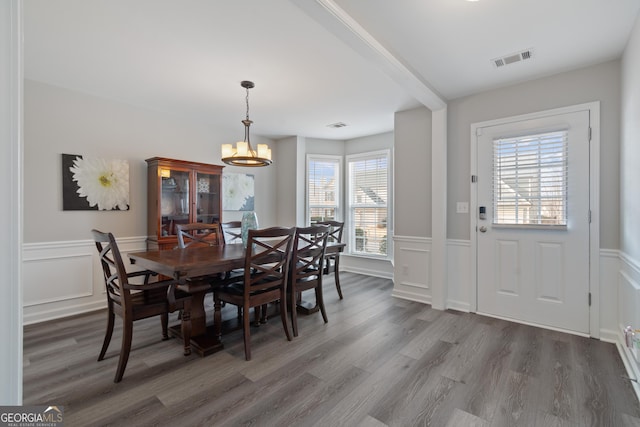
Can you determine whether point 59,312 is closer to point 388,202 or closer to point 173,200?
point 173,200

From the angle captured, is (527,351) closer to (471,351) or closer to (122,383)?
(471,351)

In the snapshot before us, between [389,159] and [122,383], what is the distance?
428 cm

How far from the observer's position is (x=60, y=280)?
315 cm

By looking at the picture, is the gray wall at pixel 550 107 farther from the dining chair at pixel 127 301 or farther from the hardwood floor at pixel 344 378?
the dining chair at pixel 127 301

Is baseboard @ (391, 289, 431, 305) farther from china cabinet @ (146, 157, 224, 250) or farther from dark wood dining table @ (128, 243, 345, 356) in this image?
china cabinet @ (146, 157, 224, 250)

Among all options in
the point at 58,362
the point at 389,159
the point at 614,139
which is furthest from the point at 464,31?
the point at 58,362

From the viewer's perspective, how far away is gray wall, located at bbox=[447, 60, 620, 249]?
2531 millimetres

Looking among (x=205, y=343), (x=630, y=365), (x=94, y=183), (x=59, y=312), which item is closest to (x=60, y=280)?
(x=59, y=312)

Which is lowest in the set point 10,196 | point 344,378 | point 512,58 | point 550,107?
point 344,378

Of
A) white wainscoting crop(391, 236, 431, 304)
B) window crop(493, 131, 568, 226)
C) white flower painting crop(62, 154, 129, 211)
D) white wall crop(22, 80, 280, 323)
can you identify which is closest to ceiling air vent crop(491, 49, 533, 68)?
window crop(493, 131, 568, 226)

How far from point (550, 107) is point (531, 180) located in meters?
0.70

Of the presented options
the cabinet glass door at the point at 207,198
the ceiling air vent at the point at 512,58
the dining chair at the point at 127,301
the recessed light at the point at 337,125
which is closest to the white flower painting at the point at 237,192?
the cabinet glass door at the point at 207,198

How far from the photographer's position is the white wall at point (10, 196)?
75cm
